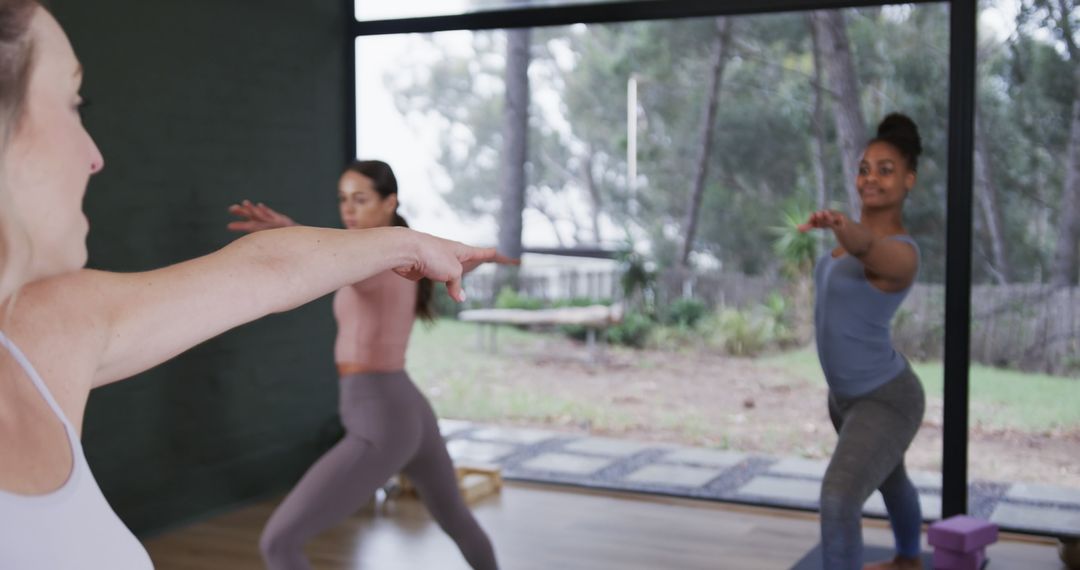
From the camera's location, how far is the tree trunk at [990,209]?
4.46 m

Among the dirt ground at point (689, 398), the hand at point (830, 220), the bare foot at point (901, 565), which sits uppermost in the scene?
the hand at point (830, 220)

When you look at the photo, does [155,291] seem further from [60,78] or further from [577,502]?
[577,502]

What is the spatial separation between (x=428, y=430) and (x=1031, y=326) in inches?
100

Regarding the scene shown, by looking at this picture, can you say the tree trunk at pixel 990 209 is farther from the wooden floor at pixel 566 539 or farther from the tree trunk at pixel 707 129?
the tree trunk at pixel 707 129

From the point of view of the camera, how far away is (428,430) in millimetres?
3197

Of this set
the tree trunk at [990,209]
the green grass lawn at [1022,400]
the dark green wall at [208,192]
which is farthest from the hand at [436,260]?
the tree trunk at [990,209]

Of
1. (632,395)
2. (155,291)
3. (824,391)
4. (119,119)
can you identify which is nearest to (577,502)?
(632,395)

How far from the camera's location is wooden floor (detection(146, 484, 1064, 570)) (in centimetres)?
391

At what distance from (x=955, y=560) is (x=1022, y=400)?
111 centimetres

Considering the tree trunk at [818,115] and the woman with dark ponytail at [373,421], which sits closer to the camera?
the woman with dark ponytail at [373,421]

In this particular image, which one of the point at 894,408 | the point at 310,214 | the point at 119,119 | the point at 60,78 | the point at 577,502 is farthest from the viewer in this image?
the point at 310,214

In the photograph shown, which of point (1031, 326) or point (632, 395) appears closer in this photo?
point (1031, 326)

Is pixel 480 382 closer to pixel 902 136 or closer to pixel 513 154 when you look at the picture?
pixel 513 154

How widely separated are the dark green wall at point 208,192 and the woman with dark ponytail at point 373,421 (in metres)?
1.11
